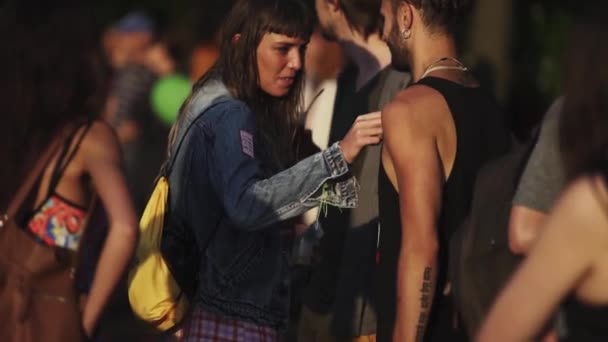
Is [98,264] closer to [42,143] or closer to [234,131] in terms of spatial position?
[42,143]

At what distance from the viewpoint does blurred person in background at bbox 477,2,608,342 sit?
11.7 feet

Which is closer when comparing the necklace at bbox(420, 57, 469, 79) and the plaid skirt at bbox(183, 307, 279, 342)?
the necklace at bbox(420, 57, 469, 79)

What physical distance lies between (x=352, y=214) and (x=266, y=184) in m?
0.87

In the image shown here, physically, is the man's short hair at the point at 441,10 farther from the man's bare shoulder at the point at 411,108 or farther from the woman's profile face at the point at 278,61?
the woman's profile face at the point at 278,61

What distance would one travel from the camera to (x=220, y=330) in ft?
17.3

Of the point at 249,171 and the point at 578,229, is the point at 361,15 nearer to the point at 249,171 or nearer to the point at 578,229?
the point at 249,171

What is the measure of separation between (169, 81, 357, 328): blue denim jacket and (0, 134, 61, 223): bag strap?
67 centimetres

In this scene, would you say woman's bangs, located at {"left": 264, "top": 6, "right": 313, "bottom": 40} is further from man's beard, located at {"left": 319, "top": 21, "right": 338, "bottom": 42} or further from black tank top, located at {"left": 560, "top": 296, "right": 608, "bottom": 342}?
black tank top, located at {"left": 560, "top": 296, "right": 608, "bottom": 342}

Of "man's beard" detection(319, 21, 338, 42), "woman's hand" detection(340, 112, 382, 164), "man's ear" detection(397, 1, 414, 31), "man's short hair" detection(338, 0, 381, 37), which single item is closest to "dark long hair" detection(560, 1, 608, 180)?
"woman's hand" detection(340, 112, 382, 164)

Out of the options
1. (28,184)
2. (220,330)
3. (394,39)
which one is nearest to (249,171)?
(220,330)

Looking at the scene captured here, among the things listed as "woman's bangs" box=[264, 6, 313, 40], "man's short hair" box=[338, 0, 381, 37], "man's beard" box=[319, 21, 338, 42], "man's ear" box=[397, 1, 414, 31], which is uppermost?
"man's ear" box=[397, 1, 414, 31]

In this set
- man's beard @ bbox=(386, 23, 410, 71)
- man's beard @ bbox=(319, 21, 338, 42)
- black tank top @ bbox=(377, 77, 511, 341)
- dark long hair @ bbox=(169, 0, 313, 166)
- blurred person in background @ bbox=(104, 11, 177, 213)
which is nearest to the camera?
black tank top @ bbox=(377, 77, 511, 341)

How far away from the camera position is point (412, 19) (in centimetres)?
517

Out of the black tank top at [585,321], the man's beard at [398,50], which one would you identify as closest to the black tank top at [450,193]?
the man's beard at [398,50]
